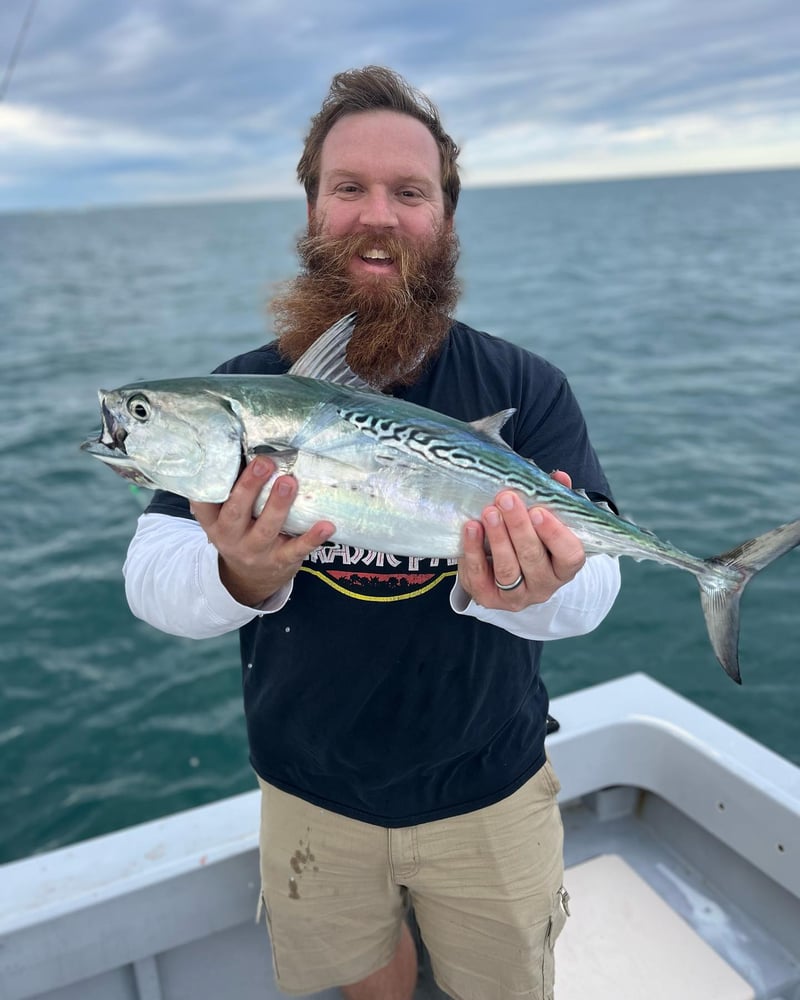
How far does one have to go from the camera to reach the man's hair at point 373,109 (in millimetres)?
2604

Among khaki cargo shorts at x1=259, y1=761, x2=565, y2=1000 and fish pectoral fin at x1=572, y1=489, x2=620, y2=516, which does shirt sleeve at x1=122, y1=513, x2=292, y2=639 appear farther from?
fish pectoral fin at x1=572, y1=489, x2=620, y2=516

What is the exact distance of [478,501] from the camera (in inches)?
79.1

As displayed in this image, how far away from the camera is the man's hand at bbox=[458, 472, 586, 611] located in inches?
74.8

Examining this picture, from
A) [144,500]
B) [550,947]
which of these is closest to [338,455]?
[550,947]

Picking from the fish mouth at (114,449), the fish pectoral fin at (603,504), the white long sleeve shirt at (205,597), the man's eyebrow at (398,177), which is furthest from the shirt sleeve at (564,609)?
the man's eyebrow at (398,177)

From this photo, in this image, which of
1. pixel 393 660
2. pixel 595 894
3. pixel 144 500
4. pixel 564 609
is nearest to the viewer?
pixel 564 609

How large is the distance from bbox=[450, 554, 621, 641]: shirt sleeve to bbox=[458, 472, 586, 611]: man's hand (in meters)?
0.08

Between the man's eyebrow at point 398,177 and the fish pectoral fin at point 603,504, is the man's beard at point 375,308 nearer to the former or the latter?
the man's eyebrow at point 398,177

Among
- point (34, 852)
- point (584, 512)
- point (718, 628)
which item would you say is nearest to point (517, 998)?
point (718, 628)

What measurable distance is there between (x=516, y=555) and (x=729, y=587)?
2.35 ft

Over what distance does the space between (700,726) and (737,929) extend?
2.79ft

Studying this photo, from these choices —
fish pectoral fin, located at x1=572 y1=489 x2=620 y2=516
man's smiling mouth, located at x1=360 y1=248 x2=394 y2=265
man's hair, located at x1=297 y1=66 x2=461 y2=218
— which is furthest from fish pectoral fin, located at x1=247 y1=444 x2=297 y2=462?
man's hair, located at x1=297 y1=66 x2=461 y2=218

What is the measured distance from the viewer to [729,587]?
2193 millimetres

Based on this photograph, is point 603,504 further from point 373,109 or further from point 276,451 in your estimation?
point 373,109
